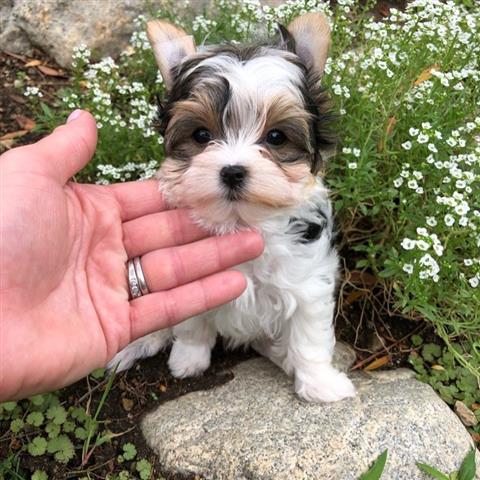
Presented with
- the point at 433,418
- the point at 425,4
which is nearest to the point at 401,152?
the point at 425,4

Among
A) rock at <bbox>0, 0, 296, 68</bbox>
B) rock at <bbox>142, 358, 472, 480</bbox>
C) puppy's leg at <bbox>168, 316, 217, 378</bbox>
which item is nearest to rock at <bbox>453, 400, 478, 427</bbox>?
rock at <bbox>142, 358, 472, 480</bbox>

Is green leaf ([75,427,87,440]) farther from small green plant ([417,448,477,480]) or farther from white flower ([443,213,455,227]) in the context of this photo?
white flower ([443,213,455,227])

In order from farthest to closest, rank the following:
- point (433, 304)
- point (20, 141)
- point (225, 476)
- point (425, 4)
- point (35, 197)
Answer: point (20, 141), point (425, 4), point (433, 304), point (225, 476), point (35, 197)

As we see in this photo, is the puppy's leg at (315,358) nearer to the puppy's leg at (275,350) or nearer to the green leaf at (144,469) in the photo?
the puppy's leg at (275,350)

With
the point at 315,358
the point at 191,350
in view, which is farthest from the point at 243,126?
the point at 191,350

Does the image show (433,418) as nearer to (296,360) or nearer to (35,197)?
(296,360)
